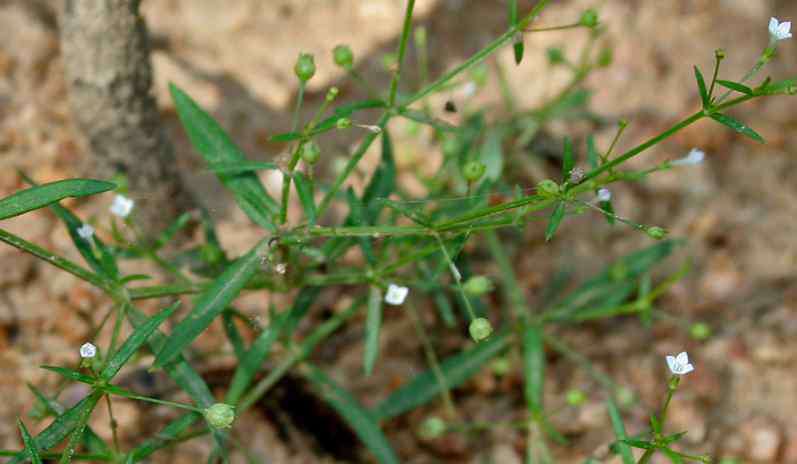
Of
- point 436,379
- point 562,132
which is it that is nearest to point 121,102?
point 436,379

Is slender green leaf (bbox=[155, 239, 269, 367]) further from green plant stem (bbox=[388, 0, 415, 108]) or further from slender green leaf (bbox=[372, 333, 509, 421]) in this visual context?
slender green leaf (bbox=[372, 333, 509, 421])

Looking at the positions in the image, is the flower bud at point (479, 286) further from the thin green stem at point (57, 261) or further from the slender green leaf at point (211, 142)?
the thin green stem at point (57, 261)

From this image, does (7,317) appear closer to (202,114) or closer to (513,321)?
(202,114)

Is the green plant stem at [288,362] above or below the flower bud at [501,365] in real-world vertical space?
below

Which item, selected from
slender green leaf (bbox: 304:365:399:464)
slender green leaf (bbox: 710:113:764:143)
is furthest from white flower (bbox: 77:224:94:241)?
slender green leaf (bbox: 710:113:764:143)

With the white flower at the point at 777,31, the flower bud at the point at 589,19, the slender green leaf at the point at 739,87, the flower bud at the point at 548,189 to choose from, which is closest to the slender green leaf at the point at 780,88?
the slender green leaf at the point at 739,87

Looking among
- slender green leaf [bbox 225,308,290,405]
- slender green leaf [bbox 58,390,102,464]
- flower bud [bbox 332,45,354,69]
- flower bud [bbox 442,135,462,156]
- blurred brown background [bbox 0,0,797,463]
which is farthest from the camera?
blurred brown background [bbox 0,0,797,463]
